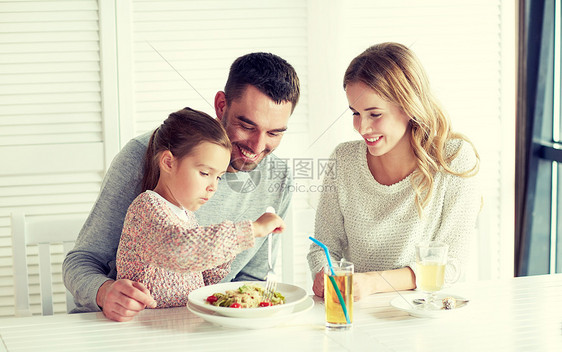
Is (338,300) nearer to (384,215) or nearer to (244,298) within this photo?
(244,298)

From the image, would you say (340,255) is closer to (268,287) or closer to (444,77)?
(268,287)

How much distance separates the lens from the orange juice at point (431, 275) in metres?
1.27

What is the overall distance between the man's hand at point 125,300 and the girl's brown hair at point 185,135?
258 mm

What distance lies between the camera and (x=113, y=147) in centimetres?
220

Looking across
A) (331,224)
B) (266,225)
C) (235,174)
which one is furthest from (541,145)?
(266,225)

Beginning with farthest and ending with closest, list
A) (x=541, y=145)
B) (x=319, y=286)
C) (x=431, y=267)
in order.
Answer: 1. (x=541, y=145)
2. (x=319, y=286)
3. (x=431, y=267)

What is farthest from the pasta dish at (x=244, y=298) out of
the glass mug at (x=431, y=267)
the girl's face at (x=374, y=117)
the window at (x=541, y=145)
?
the window at (x=541, y=145)

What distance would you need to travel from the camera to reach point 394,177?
167 cm

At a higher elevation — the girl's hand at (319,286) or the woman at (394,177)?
the woman at (394,177)

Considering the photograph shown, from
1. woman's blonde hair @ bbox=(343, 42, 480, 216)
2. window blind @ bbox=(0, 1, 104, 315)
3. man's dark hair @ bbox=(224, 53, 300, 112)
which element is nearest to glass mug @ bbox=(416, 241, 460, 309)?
woman's blonde hair @ bbox=(343, 42, 480, 216)

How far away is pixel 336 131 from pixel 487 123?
91 centimetres

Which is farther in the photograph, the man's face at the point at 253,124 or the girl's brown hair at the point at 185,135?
the man's face at the point at 253,124

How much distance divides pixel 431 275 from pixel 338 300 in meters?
0.21

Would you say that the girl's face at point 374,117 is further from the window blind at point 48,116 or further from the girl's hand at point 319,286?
the window blind at point 48,116
